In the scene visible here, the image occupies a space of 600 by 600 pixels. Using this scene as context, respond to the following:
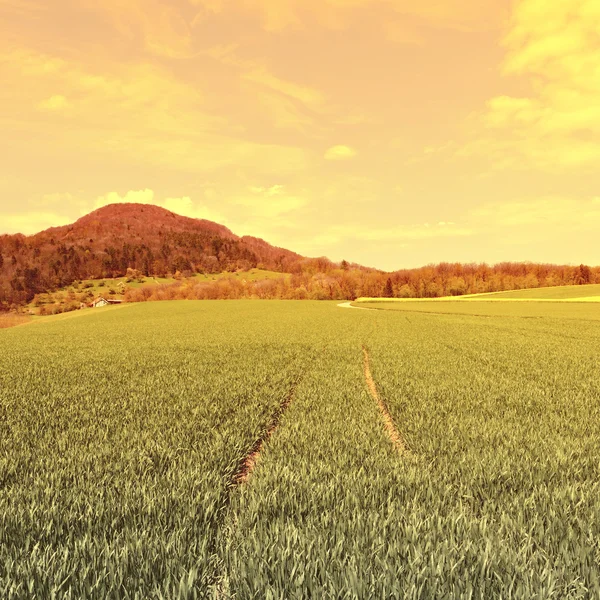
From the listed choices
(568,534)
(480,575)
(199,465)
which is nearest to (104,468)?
(199,465)

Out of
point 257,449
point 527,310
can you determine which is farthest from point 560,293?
point 257,449

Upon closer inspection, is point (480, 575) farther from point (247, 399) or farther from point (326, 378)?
point (326, 378)

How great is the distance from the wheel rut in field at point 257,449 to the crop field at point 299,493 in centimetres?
5

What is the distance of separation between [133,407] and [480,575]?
27.4 ft

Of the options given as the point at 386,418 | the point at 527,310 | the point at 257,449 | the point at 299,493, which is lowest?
the point at 527,310

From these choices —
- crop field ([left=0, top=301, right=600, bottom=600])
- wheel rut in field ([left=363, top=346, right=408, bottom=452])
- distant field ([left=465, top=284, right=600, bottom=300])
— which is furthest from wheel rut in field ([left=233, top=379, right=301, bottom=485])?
distant field ([left=465, top=284, right=600, bottom=300])

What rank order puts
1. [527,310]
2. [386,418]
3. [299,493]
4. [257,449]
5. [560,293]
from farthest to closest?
[560,293] → [527,310] → [386,418] → [257,449] → [299,493]

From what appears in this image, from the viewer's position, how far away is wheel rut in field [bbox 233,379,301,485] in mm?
5820

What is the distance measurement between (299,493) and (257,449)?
97.5 inches

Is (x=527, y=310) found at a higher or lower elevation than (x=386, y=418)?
lower

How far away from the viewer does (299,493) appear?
15.7 feet

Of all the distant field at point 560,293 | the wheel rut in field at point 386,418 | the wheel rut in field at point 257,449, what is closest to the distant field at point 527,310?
the distant field at point 560,293

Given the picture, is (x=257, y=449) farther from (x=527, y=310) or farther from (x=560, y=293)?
(x=560, y=293)

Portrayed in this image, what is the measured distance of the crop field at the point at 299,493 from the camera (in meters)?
3.19
